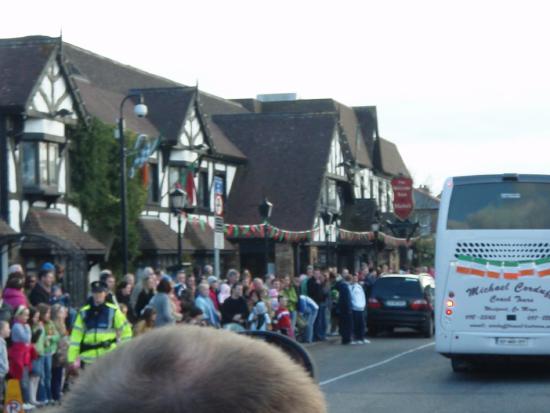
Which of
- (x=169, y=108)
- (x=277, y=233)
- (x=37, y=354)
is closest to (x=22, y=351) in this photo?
(x=37, y=354)

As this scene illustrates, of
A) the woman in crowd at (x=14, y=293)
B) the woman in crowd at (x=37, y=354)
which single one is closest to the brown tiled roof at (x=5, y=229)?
the woman in crowd at (x=14, y=293)

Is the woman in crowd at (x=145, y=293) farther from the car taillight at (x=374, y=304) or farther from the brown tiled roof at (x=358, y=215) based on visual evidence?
the brown tiled roof at (x=358, y=215)

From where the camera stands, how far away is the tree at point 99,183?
31.5 meters

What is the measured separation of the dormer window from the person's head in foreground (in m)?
27.7

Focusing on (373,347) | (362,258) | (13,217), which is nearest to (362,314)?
(373,347)

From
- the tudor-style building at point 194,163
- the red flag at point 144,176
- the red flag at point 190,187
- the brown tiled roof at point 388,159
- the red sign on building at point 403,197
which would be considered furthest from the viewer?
the brown tiled roof at point 388,159

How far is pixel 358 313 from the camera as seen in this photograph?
89.8 ft

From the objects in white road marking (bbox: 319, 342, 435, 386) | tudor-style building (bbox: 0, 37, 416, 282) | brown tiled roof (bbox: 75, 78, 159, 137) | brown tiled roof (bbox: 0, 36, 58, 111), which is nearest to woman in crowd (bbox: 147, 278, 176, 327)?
white road marking (bbox: 319, 342, 435, 386)

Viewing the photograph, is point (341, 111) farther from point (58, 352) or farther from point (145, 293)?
point (58, 352)

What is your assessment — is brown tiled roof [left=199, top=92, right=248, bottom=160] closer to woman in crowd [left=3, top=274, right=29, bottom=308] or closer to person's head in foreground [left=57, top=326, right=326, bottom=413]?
woman in crowd [left=3, top=274, right=29, bottom=308]

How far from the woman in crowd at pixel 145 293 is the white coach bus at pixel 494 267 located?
180 inches

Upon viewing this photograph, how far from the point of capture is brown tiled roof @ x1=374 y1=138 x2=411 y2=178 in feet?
205

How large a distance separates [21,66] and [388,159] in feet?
127

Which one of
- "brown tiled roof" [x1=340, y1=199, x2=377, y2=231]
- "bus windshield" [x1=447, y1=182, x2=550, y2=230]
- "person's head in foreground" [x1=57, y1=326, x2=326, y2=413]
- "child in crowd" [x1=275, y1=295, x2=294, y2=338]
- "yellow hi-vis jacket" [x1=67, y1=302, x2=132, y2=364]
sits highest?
"brown tiled roof" [x1=340, y1=199, x2=377, y2=231]
